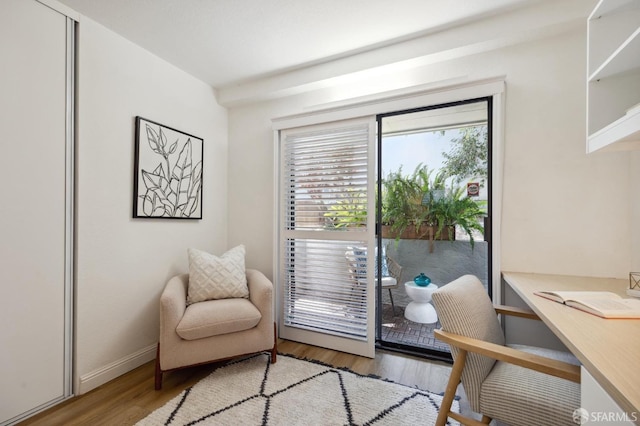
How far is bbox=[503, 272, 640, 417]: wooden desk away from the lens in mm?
662

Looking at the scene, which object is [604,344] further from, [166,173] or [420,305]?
[166,173]

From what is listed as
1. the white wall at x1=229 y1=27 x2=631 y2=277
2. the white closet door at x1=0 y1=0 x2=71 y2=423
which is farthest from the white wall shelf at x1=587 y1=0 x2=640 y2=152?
the white closet door at x1=0 y1=0 x2=71 y2=423

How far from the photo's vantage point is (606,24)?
1.40 m

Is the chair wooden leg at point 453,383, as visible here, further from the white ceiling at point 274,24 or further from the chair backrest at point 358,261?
the white ceiling at point 274,24

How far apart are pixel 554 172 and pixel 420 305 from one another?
1472 mm

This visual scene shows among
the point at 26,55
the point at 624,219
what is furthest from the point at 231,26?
the point at 624,219

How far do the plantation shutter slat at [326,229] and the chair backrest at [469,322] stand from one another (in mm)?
1043

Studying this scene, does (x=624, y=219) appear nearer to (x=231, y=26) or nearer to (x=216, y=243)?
(x=231, y=26)

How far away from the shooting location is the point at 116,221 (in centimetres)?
207

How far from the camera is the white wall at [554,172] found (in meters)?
1.76

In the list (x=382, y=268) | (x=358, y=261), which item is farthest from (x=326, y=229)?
(x=382, y=268)

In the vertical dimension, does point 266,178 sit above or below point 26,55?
below

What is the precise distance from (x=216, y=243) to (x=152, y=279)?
2.40ft

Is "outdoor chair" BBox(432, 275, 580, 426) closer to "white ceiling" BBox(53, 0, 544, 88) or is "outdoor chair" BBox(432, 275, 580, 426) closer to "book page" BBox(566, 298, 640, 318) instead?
"book page" BBox(566, 298, 640, 318)
